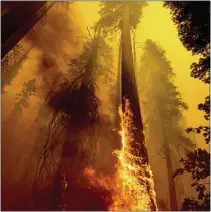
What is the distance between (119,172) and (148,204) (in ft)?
4.95

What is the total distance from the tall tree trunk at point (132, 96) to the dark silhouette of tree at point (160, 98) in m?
8.63

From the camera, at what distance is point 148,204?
8.23 meters

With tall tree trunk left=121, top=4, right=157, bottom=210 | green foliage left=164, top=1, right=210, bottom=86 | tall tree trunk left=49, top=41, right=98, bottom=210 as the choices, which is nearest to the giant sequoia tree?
tall tree trunk left=121, top=4, right=157, bottom=210

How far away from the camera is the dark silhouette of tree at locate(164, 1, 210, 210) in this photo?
23.2ft

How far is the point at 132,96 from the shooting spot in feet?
34.0

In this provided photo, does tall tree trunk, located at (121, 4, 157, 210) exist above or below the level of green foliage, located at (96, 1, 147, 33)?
below

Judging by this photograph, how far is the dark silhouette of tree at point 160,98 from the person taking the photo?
63.1 ft

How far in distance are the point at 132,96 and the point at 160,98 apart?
995 centimetres

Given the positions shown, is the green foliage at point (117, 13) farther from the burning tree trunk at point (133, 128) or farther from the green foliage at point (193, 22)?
the green foliage at point (193, 22)

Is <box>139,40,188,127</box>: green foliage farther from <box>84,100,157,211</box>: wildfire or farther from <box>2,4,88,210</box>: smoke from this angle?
<box>84,100,157,211</box>: wildfire

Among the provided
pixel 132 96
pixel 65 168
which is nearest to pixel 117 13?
pixel 132 96

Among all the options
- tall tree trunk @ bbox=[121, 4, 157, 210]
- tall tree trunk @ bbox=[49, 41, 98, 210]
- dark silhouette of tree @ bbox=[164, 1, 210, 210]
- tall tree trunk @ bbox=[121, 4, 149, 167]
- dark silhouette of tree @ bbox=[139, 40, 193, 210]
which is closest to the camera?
dark silhouette of tree @ bbox=[164, 1, 210, 210]

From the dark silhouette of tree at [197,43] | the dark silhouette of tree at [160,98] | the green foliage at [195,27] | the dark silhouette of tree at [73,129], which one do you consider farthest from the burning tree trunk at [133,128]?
the dark silhouette of tree at [160,98]

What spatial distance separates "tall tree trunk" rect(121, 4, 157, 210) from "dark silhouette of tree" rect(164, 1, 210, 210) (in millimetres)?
1731
